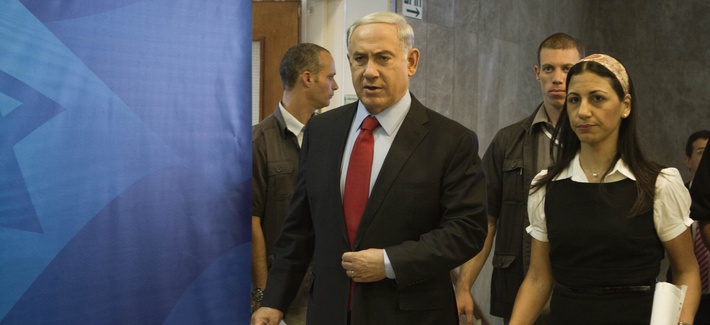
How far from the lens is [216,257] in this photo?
2.61m

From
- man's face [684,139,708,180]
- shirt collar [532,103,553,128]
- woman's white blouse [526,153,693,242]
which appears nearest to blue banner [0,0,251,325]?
woman's white blouse [526,153,693,242]

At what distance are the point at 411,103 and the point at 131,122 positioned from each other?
82 centimetres

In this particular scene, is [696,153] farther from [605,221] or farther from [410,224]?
[410,224]

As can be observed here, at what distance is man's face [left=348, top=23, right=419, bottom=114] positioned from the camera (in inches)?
100

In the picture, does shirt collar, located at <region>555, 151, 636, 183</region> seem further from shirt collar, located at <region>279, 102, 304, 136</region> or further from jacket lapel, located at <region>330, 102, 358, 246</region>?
shirt collar, located at <region>279, 102, 304, 136</region>

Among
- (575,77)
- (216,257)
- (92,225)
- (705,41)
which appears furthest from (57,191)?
(705,41)

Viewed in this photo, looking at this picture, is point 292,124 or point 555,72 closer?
point 555,72

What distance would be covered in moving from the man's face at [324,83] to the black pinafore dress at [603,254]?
1908 mm

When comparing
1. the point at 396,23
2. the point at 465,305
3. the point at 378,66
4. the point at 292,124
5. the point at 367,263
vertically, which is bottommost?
the point at 465,305

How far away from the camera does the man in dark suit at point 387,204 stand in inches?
94.2

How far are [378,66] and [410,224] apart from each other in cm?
48

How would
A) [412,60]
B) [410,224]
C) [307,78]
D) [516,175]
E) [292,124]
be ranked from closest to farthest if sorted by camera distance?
[410,224], [412,60], [516,175], [292,124], [307,78]

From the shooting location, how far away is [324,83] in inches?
167

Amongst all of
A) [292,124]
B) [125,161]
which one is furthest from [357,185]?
[292,124]
